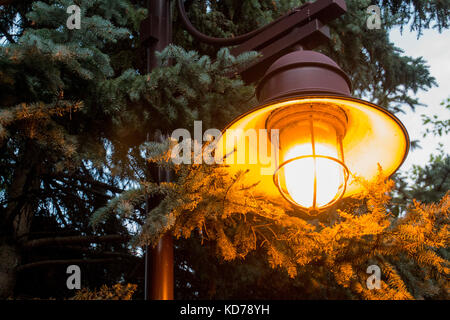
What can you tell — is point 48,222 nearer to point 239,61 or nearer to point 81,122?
point 81,122

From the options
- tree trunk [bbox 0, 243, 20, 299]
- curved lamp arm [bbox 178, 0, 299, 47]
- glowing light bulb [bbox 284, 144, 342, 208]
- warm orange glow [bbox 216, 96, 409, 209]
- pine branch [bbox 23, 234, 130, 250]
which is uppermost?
curved lamp arm [bbox 178, 0, 299, 47]

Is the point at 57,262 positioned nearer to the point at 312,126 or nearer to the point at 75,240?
the point at 75,240

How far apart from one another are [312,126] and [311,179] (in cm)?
24

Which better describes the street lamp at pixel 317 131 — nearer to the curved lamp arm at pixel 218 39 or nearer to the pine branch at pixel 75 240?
the curved lamp arm at pixel 218 39

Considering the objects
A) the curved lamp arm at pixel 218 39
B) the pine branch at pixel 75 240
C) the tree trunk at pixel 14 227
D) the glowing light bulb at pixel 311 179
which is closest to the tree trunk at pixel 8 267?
the tree trunk at pixel 14 227

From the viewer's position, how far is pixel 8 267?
3703 millimetres

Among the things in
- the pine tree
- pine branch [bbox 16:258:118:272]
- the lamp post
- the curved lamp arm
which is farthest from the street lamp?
pine branch [bbox 16:258:118:272]

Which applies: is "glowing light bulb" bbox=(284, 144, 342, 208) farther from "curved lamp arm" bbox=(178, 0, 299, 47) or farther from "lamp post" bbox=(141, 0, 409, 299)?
"curved lamp arm" bbox=(178, 0, 299, 47)

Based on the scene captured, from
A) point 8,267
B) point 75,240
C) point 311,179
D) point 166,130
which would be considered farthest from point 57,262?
point 311,179

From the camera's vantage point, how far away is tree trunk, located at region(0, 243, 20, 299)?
3.61 m

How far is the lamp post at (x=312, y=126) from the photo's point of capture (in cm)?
158

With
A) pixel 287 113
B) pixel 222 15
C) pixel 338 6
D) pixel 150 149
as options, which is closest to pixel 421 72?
pixel 222 15

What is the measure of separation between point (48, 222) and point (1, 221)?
0.64m

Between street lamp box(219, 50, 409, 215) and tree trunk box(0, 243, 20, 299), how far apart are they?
9.35 ft
